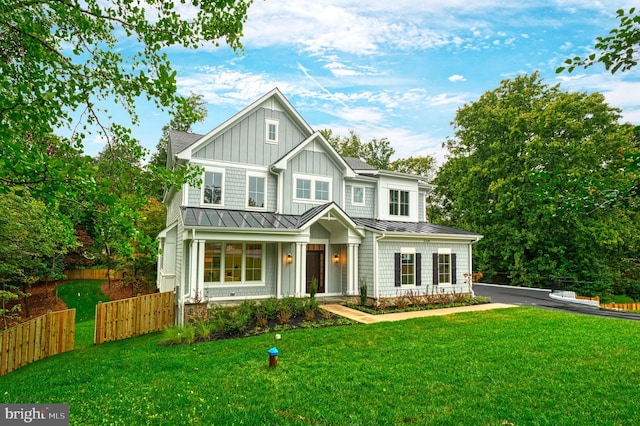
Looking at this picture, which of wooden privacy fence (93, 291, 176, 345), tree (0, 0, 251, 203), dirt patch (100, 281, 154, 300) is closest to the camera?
tree (0, 0, 251, 203)

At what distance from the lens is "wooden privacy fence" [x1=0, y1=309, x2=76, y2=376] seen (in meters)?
8.15

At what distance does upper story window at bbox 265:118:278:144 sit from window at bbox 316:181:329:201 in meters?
2.53

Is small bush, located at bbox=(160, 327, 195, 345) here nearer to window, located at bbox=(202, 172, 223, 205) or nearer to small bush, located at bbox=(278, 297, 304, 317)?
small bush, located at bbox=(278, 297, 304, 317)

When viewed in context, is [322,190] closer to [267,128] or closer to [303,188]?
[303,188]

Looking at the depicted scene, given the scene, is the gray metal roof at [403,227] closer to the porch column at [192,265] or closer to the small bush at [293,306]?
the small bush at [293,306]

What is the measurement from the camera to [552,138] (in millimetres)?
21984

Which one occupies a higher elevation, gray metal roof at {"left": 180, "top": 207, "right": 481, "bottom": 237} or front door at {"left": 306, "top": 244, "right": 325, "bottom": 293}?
gray metal roof at {"left": 180, "top": 207, "right": 481, "bottom": 237}

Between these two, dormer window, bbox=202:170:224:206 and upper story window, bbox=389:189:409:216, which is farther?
upper story window, bbox=389:189:409:216

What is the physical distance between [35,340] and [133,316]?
2.31 m

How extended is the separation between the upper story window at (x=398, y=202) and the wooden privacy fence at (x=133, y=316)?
1014 cm

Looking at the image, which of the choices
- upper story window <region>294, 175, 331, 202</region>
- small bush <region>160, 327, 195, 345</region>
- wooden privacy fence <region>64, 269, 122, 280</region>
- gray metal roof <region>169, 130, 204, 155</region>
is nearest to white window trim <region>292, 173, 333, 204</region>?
upper story window <region>294, 175, 331, 202</region>

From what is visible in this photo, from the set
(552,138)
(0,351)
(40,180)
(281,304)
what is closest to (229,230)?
(281,304)

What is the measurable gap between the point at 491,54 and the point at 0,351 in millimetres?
14548

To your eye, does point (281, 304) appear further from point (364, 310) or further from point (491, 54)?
point (491, 54)
